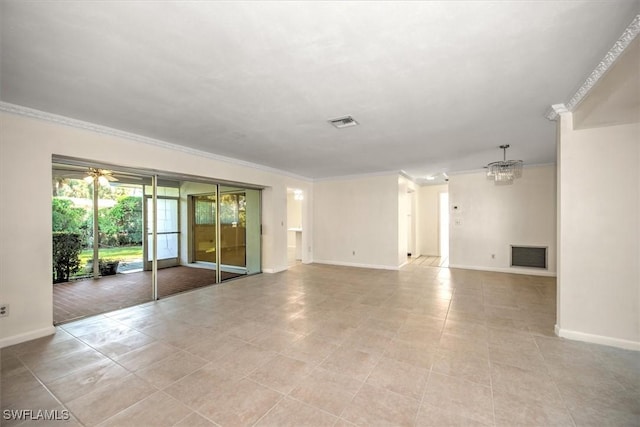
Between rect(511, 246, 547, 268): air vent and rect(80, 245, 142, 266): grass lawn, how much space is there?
8.61 m

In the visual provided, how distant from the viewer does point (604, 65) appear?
6.70 ft

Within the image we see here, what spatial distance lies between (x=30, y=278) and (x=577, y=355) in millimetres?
5873

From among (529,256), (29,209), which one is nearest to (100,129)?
(29,209)

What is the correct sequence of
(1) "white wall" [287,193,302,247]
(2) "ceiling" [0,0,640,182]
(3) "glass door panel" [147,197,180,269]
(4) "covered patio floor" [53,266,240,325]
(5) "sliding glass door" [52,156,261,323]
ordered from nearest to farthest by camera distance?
(2) "ceiling" [0,0,640,182], (4) "covered patio floor" [53,266,240,325], (5) "sliding glass door" [52,156,261,323], (3) "glass door panel" [147,197,180,269], (1) "white wall" [287,193,302,247]

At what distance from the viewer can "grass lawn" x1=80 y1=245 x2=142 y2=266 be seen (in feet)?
15.7

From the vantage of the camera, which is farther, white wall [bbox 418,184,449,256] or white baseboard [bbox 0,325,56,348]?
white wall [bbox 418,184,449,256]

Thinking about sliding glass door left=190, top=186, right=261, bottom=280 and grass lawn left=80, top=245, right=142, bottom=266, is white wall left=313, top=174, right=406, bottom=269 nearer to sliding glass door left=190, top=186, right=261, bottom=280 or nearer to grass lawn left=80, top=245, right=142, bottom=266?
sliding glass door left=190, top=186, right=261, bottom=280

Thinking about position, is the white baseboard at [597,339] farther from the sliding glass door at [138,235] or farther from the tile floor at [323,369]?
the sliding glass door at [138,235]

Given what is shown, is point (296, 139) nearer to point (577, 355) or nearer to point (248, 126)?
point (248, 126)

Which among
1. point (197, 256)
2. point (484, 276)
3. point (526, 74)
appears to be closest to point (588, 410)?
point (526, 74)

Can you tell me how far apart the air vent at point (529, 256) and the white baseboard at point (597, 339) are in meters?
3.91

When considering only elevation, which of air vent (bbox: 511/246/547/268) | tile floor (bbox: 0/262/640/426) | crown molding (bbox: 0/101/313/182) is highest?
crown molding (bbox: 0/101/313/182)

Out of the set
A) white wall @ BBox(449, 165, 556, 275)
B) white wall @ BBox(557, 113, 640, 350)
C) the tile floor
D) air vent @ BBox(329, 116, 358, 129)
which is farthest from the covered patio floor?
white wall @ BBox(449, 165, 556, 275)

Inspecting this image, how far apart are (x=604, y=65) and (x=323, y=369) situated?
3.43 metres
